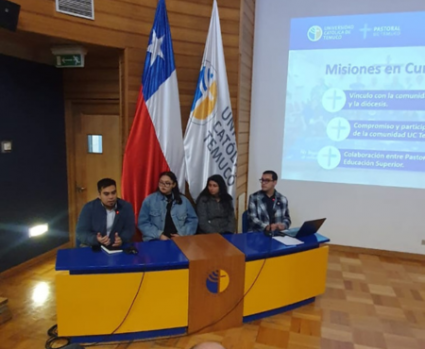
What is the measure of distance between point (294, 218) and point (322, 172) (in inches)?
28.2

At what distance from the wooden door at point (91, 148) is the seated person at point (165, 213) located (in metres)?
1.13

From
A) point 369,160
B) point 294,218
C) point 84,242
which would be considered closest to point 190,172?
point 84,242

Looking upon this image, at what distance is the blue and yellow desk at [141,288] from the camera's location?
2.28m

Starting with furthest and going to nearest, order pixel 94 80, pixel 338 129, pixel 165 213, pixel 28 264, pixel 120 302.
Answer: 1. pixel 338 129
2. pixel 94 80
3. pixel 28 264
4. pixel 165 213
5. pixel 120 302

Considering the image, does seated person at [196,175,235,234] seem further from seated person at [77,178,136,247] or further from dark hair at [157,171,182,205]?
seated person at [77,178,136,247]

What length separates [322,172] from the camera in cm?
428

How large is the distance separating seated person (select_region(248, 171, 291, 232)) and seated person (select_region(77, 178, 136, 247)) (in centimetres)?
123

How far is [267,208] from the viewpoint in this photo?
3.46 meters

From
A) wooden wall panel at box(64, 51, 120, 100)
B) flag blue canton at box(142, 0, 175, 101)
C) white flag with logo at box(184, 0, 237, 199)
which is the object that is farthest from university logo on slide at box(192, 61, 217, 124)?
wooden wall panel at box(64, 51, 120, 100)

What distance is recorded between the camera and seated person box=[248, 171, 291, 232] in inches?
134

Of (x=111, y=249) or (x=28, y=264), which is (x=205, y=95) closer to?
(x=111, y=249)

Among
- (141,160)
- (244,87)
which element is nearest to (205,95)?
(244,87)

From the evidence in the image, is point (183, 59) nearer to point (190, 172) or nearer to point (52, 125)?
point (190, 172)

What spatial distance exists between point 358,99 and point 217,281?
2829mm
